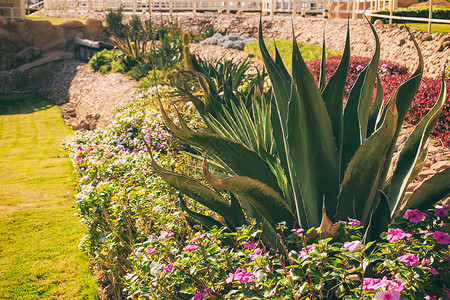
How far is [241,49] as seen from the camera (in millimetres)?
14922

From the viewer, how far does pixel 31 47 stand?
19.8 meters

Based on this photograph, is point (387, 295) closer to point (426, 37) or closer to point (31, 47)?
point (426, 37)

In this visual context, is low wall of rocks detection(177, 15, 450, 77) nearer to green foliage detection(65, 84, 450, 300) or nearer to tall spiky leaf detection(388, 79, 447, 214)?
tall spiky leaf detection(388, 79, 447, 214)

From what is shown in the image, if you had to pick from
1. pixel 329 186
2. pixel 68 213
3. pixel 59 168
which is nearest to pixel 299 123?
pixel 329 186

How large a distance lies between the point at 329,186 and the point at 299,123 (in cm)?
35

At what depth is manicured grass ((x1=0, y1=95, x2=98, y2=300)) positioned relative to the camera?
3689mm

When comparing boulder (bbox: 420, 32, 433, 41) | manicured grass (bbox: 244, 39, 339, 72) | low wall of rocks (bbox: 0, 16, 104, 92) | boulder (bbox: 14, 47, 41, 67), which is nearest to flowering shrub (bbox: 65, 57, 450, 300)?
manicured grass (bbox: 244, 39, 339, 72)

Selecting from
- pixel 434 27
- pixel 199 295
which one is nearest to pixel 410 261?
pixel 199 295

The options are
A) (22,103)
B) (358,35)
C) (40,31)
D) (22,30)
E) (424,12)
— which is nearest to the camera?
(358,35)

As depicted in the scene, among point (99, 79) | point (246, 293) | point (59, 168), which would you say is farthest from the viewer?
point (99, 79)

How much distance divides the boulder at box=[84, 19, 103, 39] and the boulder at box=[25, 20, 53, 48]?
1.80 meters

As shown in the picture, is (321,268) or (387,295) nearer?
(387,295)

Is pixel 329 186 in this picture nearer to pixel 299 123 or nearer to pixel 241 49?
pixel 299 123

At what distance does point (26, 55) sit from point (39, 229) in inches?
678
